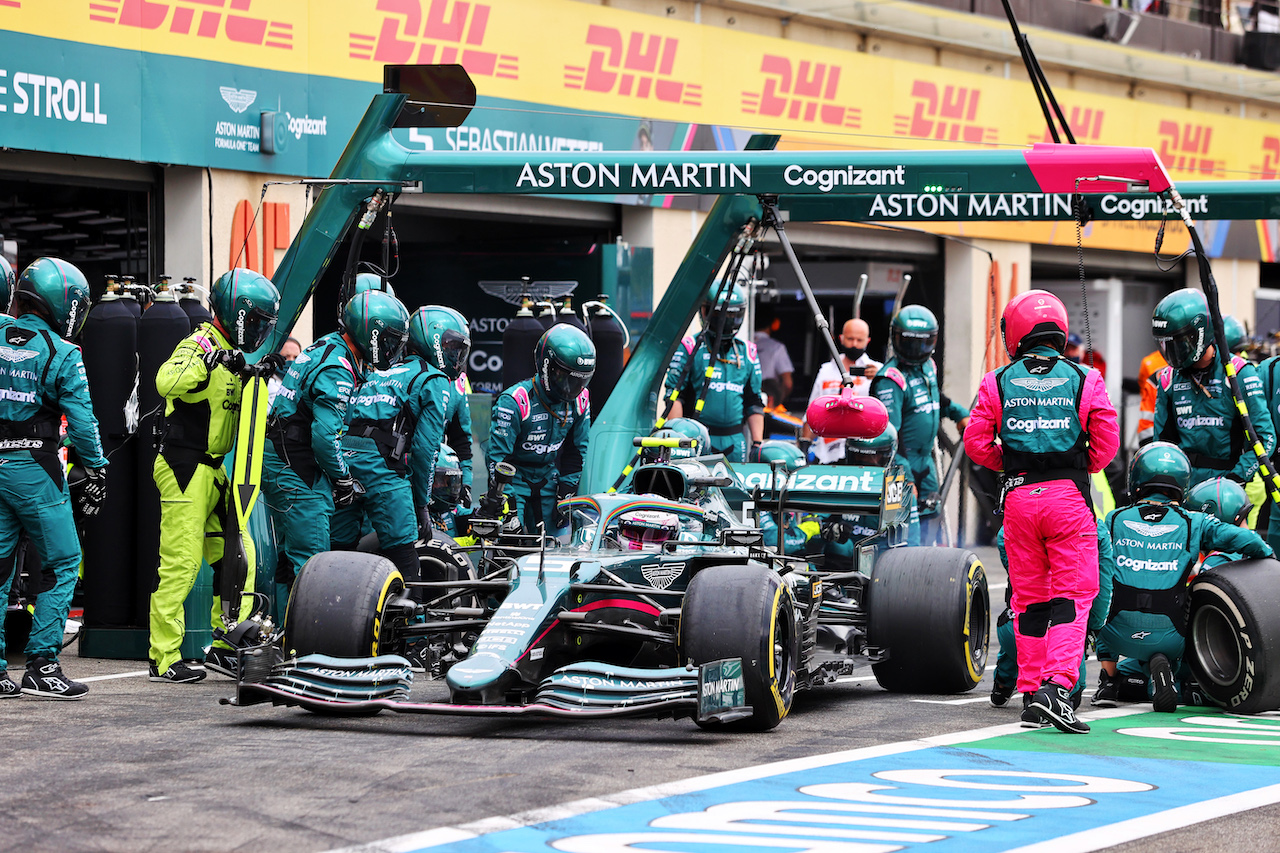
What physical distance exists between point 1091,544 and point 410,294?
402 inches

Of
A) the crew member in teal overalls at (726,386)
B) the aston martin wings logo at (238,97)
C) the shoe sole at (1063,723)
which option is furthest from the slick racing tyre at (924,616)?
the aston martin wings logo at (238,97)

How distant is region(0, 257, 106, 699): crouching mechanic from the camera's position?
880 centimetres

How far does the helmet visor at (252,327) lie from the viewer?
9.61m

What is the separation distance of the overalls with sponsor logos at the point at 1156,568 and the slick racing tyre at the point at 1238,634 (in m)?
0.10

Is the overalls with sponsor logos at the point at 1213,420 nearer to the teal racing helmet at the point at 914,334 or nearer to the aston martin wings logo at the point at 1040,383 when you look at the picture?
the teal racing helmet at the point at 914,334

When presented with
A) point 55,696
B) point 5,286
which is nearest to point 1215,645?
point 55,696

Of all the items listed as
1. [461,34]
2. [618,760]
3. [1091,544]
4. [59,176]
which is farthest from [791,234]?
[618,760]

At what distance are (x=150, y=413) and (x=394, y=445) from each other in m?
1.45

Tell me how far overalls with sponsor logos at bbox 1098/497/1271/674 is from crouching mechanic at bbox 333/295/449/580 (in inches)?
152

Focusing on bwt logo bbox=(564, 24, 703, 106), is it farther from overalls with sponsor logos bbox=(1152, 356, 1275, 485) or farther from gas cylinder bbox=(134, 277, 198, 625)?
overalls with sponsor logos bbox=(1152, 356, 1275, 485)

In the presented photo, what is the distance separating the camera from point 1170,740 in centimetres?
771

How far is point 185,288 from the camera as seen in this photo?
10766 millimetres

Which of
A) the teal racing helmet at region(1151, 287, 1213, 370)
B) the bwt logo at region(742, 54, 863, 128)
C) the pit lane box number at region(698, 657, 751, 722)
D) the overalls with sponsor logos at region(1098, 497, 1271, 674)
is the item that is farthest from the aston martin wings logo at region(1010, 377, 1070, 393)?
the bwt logo at region(742, 54, 863, 128)

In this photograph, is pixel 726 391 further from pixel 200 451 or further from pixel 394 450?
pixel 200 451
